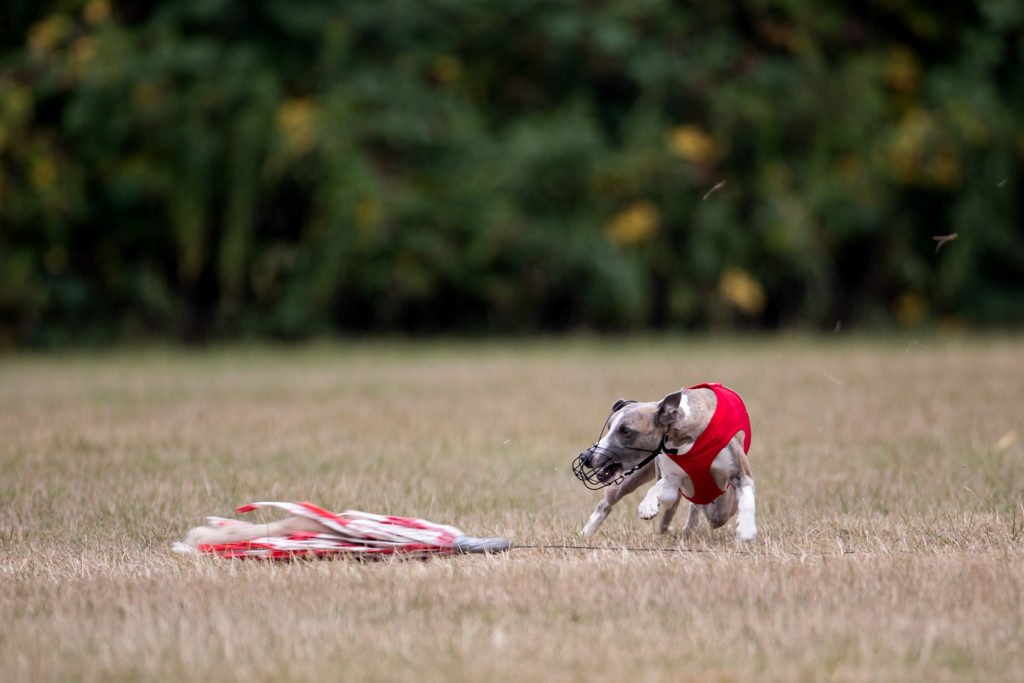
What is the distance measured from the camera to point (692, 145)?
18391mm

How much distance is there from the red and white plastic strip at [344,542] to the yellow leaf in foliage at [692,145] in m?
14.0

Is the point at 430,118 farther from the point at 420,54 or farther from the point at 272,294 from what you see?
the point at 272,294

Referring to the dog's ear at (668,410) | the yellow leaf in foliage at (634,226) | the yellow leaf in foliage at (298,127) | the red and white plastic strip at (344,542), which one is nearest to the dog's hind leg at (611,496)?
the dog's ear at (668,410)

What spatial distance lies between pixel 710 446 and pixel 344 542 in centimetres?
162

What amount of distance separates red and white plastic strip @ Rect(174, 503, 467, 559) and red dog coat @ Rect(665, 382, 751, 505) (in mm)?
1032

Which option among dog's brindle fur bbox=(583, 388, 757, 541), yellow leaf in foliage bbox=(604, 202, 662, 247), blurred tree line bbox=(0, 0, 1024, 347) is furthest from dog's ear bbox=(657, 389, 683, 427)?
yellow leaf in foliage bbox=(604, 202, 662, 247)

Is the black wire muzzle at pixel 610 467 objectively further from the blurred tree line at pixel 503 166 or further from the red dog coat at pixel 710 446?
the blurred tree line at pixel 503 166

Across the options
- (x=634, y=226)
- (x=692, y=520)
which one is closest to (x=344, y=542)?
(x=692, y=520)

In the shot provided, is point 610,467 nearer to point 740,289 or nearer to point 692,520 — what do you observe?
point 692,520

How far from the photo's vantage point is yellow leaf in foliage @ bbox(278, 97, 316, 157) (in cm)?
1702

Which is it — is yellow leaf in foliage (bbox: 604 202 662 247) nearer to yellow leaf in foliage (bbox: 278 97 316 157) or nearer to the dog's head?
yellow leaf in foliage (bbox: 278 97 316 157)

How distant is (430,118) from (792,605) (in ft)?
48.5

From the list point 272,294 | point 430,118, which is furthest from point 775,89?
point 272,294

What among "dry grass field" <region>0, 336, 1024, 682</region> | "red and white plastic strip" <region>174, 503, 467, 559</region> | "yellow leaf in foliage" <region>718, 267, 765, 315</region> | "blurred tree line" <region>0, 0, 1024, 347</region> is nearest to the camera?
"dry grass field" <region>0, 336, 1024, 682</region>
